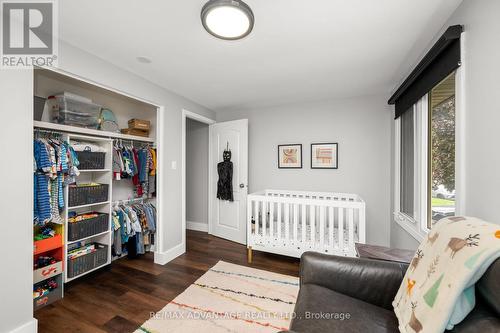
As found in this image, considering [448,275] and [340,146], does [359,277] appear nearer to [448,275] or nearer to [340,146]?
[448,275]

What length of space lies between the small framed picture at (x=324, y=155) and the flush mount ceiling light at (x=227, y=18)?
91.1 inches

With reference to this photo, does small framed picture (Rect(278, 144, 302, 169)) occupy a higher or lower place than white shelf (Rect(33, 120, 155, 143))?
lower

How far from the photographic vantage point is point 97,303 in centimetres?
191

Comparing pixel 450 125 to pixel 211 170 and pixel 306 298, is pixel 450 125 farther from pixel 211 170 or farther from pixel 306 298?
pixel 211 170

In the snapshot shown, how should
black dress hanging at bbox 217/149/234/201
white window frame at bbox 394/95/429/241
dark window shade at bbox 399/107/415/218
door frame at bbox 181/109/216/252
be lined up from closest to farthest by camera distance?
white window frame at bbox 394/95/429/241
dark window shade at bbox 399/107/415/218
door frame at bbox 181/109/216/252
black dress hanging at bbox 217/149/234/201

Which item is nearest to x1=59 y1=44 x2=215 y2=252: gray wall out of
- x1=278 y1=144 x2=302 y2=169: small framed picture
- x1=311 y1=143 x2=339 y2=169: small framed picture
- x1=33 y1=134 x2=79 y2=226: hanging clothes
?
x1=33 y1=134 x2=79 y2=226: hanging clothes

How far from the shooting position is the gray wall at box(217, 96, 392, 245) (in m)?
2.95

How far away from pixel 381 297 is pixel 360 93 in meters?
2.61

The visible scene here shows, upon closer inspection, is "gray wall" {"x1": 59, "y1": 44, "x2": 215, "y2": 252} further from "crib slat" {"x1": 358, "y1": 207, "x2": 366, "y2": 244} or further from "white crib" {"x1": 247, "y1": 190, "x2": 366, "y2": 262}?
"crib slat" {"x1": 358, "y1": 207, "x2": 366, "y2": 244}

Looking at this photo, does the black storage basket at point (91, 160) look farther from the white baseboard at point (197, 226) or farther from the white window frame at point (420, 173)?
the white window frame at point (420, 173)

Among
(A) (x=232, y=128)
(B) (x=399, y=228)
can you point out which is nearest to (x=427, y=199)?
(B) (x=399, y=228)

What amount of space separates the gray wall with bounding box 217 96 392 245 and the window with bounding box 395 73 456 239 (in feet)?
1.45

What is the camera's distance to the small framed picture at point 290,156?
11.2ft

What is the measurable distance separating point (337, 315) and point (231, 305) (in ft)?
3.78
